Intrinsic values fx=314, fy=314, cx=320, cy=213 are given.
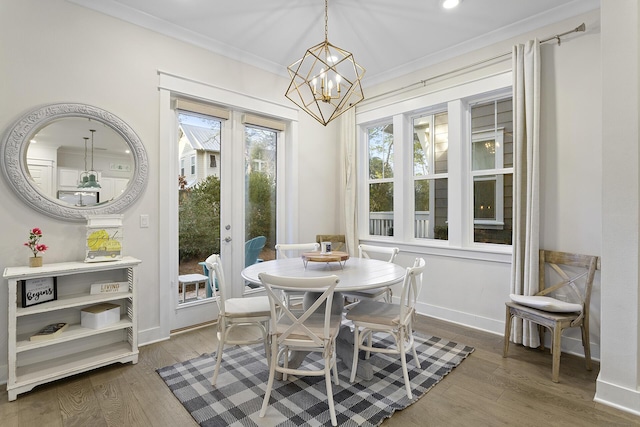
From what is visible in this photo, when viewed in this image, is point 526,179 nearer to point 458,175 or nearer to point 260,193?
point 458,175

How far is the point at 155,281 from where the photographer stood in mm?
3010

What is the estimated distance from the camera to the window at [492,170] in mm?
3262

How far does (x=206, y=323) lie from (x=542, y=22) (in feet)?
14.6

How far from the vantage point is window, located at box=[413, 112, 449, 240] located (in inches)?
147

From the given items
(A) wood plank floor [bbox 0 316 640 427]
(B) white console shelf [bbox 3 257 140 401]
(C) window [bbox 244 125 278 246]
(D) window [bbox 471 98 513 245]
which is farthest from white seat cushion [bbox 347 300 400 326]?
(C) window [bbox 244 125 278 246]

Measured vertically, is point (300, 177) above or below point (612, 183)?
above

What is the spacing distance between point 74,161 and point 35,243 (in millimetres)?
710

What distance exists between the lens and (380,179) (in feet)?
14.4

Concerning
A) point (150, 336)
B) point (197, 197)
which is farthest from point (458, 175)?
point (150, 336)

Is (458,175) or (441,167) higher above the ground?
(441,167)

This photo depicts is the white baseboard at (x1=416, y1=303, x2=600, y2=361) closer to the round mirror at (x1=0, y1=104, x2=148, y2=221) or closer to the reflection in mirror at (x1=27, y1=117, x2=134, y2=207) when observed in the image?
the round mirror at (x1=0, y1=104, x2=148, y2=221)

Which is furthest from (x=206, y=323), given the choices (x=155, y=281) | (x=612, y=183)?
(x=612, y=183)

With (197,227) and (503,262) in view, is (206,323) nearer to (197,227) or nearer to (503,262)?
(197,227)

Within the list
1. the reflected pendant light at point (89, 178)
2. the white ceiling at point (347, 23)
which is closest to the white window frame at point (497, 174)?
the white ceiling at point (347, 23)
